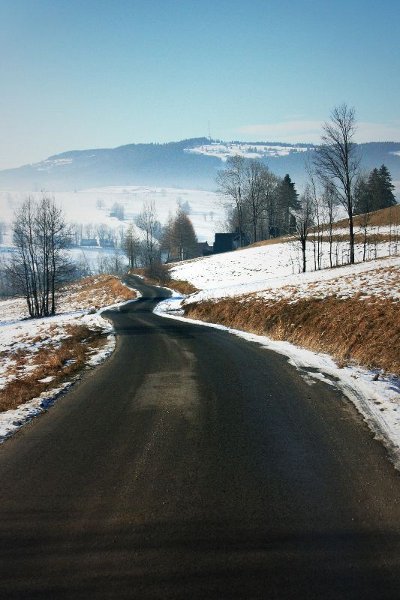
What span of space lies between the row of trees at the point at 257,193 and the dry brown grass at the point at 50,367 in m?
59.8

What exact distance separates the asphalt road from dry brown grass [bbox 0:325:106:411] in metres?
1.40

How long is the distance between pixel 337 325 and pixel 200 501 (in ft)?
35.6

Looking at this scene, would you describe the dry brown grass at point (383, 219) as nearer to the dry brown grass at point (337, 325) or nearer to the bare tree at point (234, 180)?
the bare tree at point (234, 180)

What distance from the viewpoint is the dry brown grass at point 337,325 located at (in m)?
11.1

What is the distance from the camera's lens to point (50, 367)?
492 inches

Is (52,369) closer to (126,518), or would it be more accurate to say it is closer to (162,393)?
(162,393)

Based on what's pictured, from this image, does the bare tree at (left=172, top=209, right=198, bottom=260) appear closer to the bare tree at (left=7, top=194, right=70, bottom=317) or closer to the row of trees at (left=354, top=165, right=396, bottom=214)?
the row of trees at (left=354, top=165, right=396, bottom=214)

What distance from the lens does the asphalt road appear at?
350cm

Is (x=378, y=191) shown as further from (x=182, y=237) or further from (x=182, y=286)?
(x=182, y=286)

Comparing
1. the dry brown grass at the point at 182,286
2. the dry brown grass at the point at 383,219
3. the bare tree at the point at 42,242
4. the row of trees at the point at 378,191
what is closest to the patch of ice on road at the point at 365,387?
the bare tree at the point at 42,242

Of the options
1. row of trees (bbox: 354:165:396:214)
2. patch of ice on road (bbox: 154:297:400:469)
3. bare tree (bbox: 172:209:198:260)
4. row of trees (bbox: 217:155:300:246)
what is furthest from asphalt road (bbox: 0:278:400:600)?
bare tree (bbox: 172:209:198:260)

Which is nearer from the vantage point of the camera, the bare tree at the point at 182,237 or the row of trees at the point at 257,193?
the row of trees at the point at 257,193

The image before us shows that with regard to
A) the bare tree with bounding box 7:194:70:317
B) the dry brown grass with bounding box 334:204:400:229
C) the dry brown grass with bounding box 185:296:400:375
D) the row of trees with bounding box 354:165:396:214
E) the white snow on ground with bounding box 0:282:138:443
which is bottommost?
the white snow on ground with bounding box 0:282:138:443

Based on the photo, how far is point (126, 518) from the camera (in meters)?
4.42
